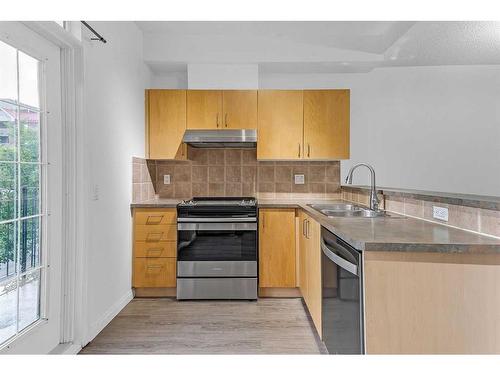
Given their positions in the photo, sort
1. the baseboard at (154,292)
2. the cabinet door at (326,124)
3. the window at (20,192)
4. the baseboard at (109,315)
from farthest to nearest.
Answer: the cabinet door at (326,124) < the baseboard at (154,292) < the baseboard at (109,315) < the window at (20,192)

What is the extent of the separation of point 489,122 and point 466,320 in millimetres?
3505

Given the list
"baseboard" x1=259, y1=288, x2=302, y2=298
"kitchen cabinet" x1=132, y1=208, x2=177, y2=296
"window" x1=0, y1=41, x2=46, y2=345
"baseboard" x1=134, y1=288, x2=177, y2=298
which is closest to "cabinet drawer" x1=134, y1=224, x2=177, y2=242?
"kitchen cabinet" x1=132, y1=208, x2=177, y2=296

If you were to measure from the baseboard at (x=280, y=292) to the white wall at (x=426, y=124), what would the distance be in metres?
1.51

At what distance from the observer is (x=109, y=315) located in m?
2.60

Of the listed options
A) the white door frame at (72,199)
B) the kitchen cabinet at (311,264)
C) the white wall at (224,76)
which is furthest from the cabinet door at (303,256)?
the white door frame at (72,199)

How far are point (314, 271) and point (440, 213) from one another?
0.87m

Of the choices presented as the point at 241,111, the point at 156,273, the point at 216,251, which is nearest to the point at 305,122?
the point at 241,111

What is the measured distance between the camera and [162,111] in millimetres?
3443

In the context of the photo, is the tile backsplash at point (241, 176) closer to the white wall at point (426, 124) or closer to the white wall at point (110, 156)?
the white wall at point (426, 124)

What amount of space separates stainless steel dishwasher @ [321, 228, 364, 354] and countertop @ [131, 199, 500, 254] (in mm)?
61

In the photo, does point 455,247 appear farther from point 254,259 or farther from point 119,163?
point 119,163

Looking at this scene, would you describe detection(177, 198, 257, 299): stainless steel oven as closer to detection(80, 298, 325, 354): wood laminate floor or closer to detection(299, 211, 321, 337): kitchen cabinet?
detection(80, 298, 325, 354): wood laminate floor

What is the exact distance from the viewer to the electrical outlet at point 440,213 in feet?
5.99
